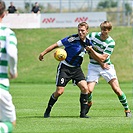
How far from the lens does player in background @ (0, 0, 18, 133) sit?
8922 millimetres

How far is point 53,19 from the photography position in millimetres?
44281

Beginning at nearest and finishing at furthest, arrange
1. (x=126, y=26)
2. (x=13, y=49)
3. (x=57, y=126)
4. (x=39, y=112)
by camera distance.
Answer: (x=13, y=49)
(x=57, y=126)
(x=39, y=112)
(x=126, y=26)

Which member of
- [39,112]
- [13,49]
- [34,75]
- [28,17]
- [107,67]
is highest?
[13,49]

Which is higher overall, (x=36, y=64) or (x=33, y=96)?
(x=33, y=96)

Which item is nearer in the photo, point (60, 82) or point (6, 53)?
point (6, 53)

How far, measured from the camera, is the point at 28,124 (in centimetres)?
1295

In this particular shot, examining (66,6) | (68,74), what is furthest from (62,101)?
(66,6)

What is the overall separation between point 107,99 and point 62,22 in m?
23.8

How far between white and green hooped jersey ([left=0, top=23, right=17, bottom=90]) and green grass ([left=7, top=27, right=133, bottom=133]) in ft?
9.28

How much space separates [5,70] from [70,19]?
35.2 m

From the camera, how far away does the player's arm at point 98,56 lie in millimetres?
14020

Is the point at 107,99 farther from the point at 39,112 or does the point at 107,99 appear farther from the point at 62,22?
the point at 62,22

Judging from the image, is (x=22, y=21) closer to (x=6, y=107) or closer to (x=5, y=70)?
(x=5, y=70)

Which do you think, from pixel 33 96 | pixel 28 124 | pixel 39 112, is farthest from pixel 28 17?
pixel 28 124
